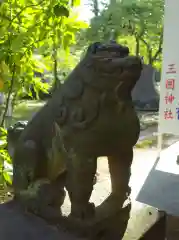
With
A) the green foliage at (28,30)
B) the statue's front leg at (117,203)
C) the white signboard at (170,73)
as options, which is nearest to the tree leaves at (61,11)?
the green foliage at (28,30)

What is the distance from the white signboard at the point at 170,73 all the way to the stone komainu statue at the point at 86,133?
6.35 feet

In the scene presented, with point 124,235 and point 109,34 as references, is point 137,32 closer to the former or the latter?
point 109,34

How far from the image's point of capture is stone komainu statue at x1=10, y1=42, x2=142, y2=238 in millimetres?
1062

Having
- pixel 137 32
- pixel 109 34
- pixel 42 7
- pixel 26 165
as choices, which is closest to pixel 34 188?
pixel 26 165

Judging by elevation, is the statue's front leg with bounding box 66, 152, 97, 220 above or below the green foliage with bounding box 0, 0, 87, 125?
below

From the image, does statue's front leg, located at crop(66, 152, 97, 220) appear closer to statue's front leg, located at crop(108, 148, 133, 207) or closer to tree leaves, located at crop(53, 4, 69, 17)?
statue's front leg, located at crop(108, 148, 133, 207)

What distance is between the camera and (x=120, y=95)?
42.3 inches

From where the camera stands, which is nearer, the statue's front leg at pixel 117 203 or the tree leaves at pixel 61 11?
the statue's front leg at pixel 117 203

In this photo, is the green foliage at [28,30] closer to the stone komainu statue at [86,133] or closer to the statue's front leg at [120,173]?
the stone komainu statue at [86,133]

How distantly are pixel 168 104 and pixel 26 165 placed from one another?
81.7 inches

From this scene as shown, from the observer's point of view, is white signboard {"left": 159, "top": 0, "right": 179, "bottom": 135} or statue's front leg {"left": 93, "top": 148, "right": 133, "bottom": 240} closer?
statue's front leg {"left": 93, "top": 148, "right": 133, "bottom": 240}

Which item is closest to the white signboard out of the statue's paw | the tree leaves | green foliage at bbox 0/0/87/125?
green foliage at bbox 0/0/87/125

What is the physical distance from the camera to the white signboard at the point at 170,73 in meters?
2.98

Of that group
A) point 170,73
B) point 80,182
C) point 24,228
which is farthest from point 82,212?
point 170,73
